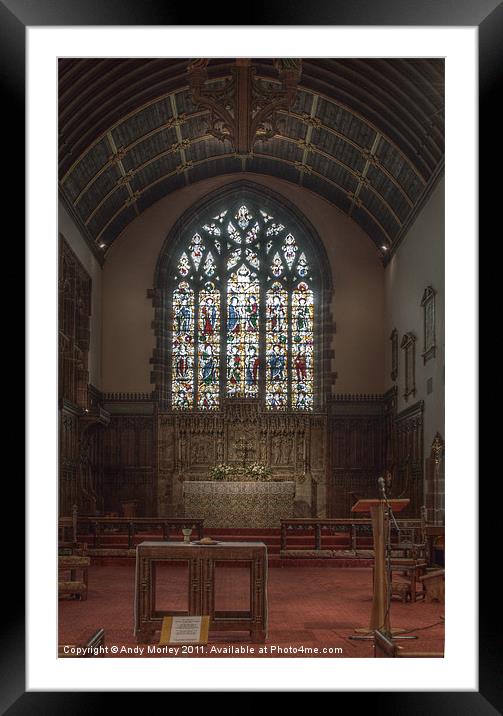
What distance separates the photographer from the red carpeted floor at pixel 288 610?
6949 millimetres

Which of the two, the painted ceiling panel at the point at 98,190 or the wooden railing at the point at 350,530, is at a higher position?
the painted ceiling panel at the point at 98,190

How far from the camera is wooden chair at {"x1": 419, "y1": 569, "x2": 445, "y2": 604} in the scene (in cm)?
957

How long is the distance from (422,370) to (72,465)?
268 inches

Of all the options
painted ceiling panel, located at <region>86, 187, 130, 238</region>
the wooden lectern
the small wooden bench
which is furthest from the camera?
painted ceiling panel, located at <region>86, 187, 130, 238</region>

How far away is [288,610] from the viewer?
29.5 ft

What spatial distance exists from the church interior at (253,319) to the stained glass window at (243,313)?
0.15ft

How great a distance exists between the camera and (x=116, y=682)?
3.85 meters

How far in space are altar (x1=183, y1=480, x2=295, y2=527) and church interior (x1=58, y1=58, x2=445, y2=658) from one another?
0.12 feet

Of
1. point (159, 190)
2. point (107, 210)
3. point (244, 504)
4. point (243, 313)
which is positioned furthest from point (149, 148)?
point (244, 504)

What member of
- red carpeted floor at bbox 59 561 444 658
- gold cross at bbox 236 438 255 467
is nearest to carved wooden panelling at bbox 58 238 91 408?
gold cross at bbox 236 438 255 467

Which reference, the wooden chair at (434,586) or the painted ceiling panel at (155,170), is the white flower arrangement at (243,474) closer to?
the painted ceiling panel at (155,170)

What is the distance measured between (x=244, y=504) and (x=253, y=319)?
18.3ft

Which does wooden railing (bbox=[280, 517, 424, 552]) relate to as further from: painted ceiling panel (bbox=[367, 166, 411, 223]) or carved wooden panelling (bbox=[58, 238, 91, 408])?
painted ceiling panel (bbox=[367, 166, 411, 223])
